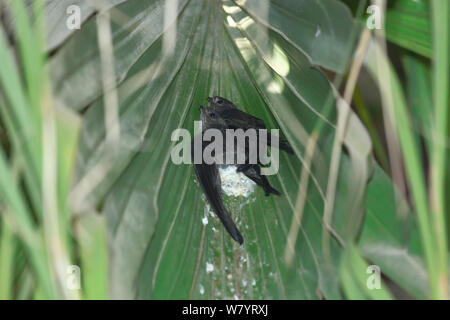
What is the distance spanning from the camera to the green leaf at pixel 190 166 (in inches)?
15.1

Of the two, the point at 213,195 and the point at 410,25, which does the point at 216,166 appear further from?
the point at 410,25

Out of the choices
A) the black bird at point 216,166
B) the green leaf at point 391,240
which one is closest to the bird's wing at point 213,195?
the black bird at point 216,166

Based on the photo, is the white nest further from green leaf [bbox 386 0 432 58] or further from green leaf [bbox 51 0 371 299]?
green leaf [bbox 386 0 432 58]

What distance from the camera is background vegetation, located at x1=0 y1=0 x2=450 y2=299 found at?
11.5 inches

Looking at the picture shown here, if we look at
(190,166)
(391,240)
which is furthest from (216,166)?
(391,240)

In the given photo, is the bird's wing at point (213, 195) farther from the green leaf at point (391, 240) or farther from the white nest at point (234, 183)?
the green leaf at point (391, 240)

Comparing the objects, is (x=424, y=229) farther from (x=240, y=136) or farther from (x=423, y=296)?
(x=240, y=136)

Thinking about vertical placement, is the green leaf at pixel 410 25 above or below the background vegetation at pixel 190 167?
above

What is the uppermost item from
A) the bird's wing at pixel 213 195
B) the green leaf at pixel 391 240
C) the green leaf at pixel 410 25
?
the green leaf at pixel 410 25

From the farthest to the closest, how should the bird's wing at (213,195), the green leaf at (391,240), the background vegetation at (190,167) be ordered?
the bird's wing at (213,195) → the green leaf at (391,240) → the background vegetation at (190,167)

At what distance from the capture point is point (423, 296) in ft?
1.39

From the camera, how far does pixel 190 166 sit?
562mm

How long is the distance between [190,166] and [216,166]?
0.10ft
